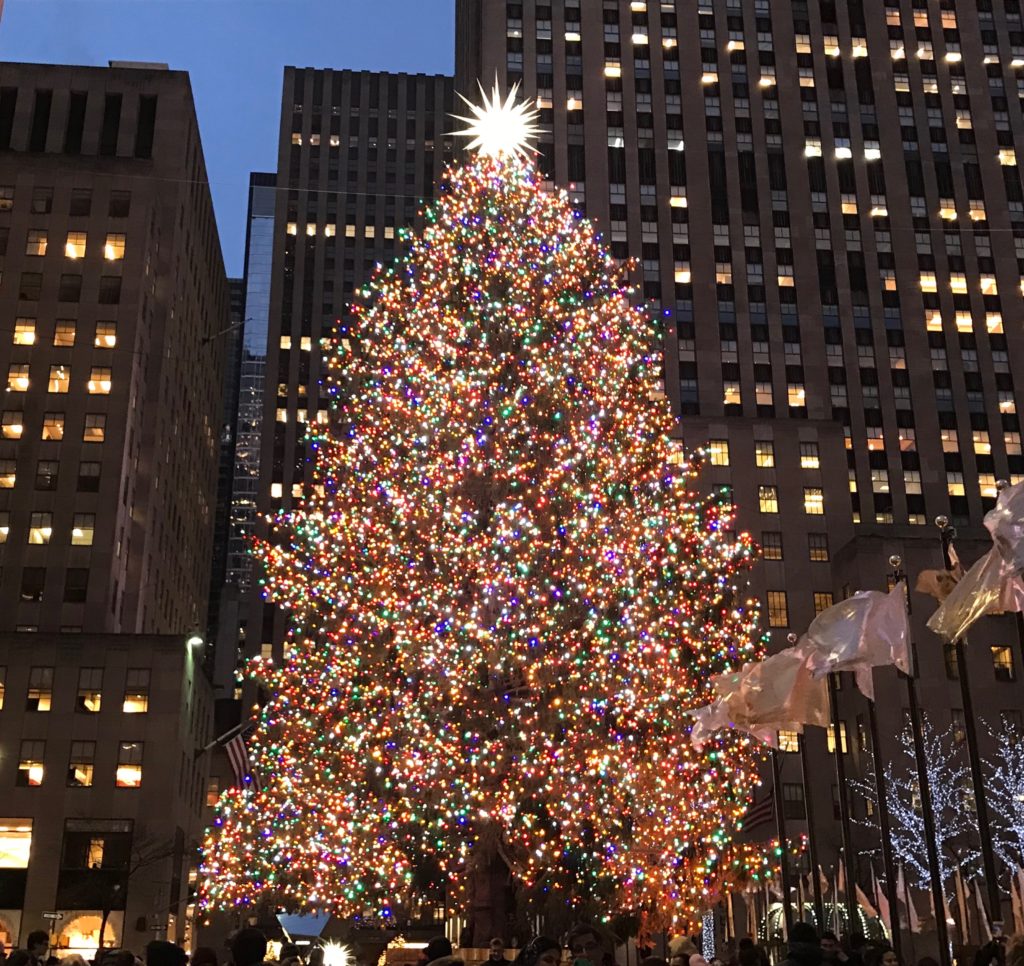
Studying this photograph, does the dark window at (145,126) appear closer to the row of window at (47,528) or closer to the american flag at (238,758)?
the row of window at (47,528)

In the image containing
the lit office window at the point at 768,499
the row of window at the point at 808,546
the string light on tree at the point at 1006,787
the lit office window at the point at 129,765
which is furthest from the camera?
the lit office window at the point at 768,499

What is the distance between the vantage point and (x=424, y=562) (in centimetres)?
2433

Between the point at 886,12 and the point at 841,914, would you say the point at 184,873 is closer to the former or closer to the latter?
the point at 841,914

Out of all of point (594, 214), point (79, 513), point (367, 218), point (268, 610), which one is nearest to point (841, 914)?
point (79, 513)

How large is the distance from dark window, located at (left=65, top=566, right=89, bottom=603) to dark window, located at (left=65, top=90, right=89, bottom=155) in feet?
92.2

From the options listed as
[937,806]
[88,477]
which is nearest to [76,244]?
[88,477]

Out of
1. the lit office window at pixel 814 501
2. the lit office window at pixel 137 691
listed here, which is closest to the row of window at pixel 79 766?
the lit office window at pixel 137 691

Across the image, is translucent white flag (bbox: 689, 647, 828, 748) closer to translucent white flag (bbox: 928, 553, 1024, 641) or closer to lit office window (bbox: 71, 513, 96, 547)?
translucent white flag (bbox: 928, 553, 1024, 641)

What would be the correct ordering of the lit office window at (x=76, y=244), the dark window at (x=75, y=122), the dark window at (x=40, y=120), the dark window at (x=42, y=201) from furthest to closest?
the dark window at (x=75, y=122), the dark window at (x=40, y=120), the dark window at (x=42, y=201), the lit office window at (x=76, y=244)

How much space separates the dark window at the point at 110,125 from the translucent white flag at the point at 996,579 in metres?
74.5

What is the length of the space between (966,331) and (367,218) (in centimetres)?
6577

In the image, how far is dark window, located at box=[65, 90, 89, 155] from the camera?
77875mm

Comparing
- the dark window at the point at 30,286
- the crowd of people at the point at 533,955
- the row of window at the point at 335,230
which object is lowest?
the crowd of people at the point at 533,955

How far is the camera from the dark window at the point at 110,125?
78.1 meters
